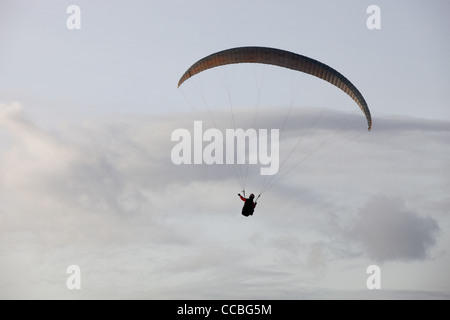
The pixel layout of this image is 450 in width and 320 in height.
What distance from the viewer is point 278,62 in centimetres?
5372

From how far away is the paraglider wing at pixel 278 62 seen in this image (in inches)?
2082

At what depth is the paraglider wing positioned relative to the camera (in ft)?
173
